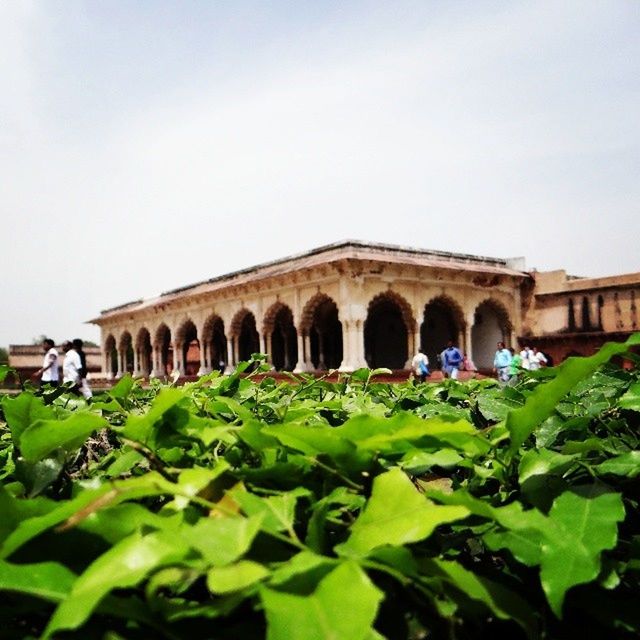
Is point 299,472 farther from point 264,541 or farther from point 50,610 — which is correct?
point 50,610

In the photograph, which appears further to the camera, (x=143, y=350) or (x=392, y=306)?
(x=143, y=350)

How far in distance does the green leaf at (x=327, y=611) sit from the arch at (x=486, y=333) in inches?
747

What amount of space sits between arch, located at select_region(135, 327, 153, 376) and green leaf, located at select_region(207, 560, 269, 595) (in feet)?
84.5

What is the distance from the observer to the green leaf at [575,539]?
1.98 feet

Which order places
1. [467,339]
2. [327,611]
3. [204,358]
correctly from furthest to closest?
[204,358] → [467,339] → [327,611]

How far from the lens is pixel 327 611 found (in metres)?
0.48

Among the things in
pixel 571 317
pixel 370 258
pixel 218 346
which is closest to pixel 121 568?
pixel 370 258

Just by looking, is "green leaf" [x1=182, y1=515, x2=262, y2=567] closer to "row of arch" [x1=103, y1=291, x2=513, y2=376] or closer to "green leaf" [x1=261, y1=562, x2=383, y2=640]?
"green leaf" [x1=261, y1=562, x2=383, y2=640]

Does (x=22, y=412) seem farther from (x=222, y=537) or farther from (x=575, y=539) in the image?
(x=575, y=539)

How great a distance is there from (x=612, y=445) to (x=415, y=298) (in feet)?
53.6

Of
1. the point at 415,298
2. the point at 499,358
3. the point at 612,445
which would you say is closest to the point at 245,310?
the point at 415,298

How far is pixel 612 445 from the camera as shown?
3.14 ft

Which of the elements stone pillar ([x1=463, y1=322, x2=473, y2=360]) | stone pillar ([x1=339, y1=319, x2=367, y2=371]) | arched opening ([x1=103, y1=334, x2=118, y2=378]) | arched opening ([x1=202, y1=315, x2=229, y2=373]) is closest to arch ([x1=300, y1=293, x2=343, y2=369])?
arched opening ([x1=202, y1=315, x2=229, y2=373])

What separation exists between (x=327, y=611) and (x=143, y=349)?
27.0 metres
